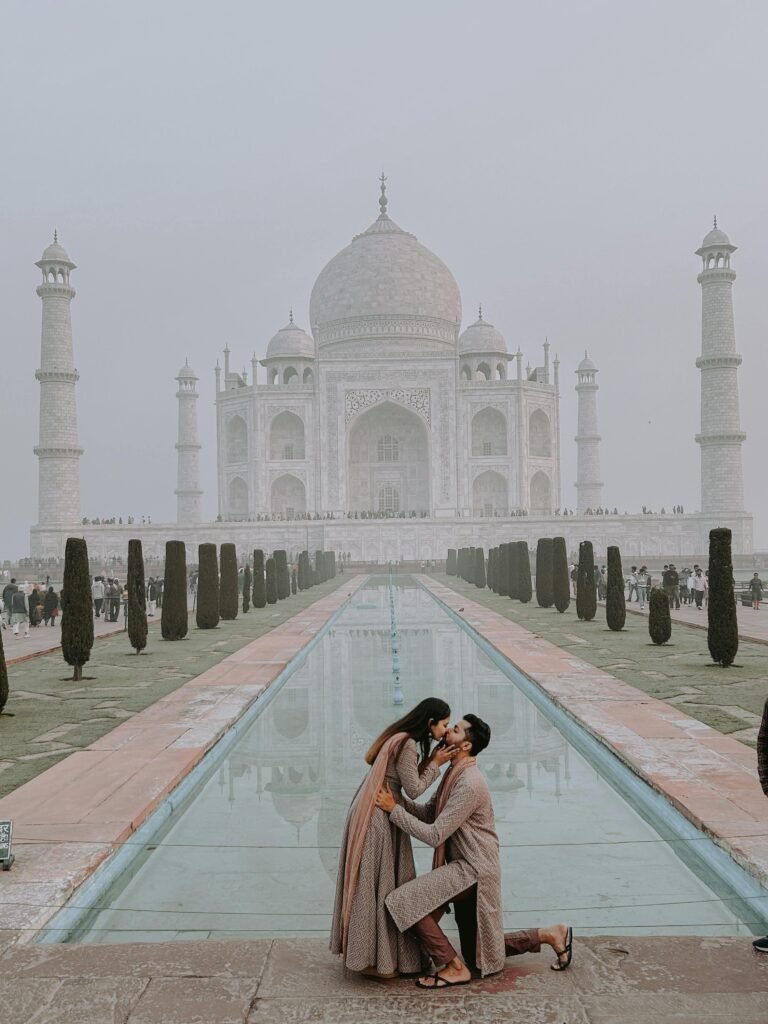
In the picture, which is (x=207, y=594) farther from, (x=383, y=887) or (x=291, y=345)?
(x=291, y=345)

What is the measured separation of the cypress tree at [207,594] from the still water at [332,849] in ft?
23.3

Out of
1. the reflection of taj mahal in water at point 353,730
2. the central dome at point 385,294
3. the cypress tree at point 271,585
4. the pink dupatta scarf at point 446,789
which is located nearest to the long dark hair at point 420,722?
the pink dupatta scarf at point 446,789

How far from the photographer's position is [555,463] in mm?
40875

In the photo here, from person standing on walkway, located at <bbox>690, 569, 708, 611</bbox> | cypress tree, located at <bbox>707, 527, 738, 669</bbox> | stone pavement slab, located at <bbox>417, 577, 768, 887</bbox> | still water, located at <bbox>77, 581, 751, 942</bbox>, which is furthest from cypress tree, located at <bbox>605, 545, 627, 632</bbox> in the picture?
still water, located at <bbox>77, 581, 751, 942</bbox>

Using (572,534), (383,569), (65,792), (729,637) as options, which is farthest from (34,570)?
(65,792)

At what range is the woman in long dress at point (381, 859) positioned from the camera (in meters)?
2.54

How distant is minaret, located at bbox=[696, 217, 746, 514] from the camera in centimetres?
3231

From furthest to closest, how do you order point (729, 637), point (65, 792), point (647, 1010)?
point (729, 637), point (65, 792), point (647, 1010)

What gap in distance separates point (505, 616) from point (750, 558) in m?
18.4

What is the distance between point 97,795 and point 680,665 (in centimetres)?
587

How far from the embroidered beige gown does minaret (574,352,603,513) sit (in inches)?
1607

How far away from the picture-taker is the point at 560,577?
1598cm

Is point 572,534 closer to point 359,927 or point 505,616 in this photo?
point 505,616

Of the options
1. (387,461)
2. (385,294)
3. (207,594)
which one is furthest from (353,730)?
(385,294)
